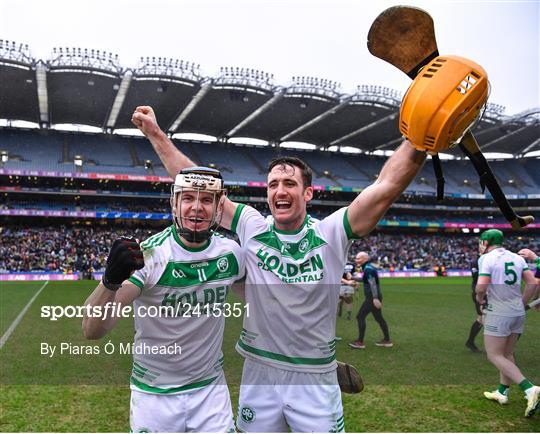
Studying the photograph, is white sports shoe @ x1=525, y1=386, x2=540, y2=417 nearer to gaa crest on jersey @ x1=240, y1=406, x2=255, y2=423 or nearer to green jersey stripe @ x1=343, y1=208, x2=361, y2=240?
green jersey stripe @ x1=343, y1=208, x2=361, y2=240

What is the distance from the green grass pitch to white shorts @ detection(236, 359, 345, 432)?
2.38 meters

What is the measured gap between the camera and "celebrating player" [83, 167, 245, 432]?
111 inches

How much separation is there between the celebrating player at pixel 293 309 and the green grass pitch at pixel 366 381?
245 cm

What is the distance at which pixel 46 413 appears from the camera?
5262 millimetres

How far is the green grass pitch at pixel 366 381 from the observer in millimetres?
5133

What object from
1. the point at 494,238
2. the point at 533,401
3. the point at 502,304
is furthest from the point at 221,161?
the point at 533,401

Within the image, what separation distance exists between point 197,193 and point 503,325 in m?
4.95

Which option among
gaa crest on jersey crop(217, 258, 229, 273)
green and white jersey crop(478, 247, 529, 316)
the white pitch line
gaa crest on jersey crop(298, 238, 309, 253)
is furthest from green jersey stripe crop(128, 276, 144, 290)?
the white pitch line

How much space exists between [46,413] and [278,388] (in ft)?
12.3

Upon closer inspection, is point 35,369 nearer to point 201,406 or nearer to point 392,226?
point 201,406

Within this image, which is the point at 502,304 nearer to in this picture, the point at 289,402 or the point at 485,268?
the point at 485,268

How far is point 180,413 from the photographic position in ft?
9.21

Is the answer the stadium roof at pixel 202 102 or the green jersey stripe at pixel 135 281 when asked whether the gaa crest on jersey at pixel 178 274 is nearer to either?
the green jersey stripe at pixel 135 281

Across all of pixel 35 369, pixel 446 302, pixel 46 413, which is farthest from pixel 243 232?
pixel 446 302
